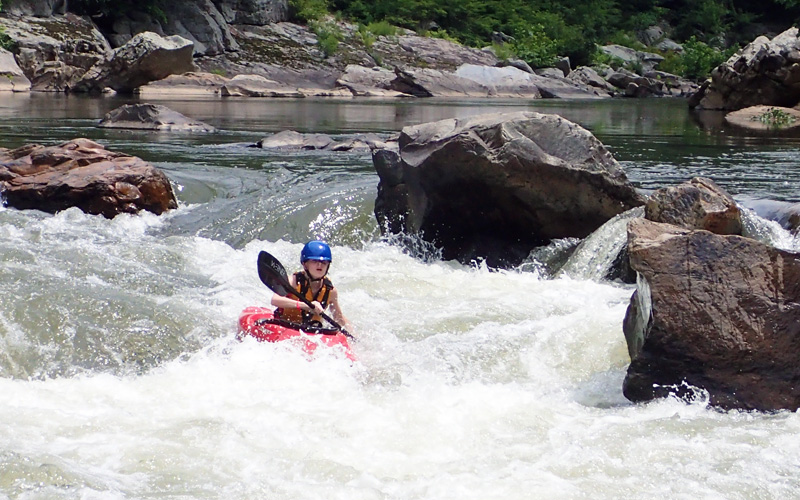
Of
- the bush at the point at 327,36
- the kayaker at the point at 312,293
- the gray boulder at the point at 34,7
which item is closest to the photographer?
the kayaker at the point at 312,293

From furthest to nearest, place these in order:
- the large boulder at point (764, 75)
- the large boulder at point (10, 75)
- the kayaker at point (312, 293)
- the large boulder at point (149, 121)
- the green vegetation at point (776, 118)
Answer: the large boulder at point (10, 75)
the large boulder at point (764, 75)
the green vegetation at point (776, 118)
the large boulder at point (149, 121)
the kayaker at point (312, 293)

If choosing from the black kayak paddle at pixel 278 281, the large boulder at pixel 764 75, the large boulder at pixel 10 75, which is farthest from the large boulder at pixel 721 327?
the large boulder at pixel 10 75

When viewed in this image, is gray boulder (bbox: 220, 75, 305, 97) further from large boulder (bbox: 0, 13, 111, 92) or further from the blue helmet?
the blue helmet

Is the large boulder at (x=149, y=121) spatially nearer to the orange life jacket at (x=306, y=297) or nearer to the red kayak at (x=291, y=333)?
the orange life jacket at (x=306, y=297)

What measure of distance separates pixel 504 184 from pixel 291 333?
10.7ft

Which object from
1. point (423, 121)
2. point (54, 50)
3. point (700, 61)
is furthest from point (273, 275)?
point (700, 61)

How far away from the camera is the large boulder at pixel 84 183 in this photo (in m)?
10.1

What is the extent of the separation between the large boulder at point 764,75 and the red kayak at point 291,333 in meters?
21.1

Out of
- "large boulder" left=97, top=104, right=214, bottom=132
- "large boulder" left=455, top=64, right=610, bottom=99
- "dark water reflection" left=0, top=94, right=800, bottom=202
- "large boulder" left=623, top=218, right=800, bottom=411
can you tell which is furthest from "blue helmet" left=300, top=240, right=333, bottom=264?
"large boulder" left=455, top=64, right=610, bottom=99

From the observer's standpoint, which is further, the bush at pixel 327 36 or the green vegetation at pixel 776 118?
the bush at pixel 327 36

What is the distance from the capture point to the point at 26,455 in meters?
4.22

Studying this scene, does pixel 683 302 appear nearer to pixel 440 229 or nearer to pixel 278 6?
pixel 440 229

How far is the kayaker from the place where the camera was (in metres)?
6.29

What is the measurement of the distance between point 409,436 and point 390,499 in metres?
0.73
